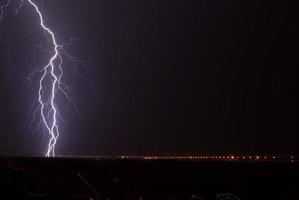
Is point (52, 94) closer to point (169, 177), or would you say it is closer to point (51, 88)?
point (51, 88)

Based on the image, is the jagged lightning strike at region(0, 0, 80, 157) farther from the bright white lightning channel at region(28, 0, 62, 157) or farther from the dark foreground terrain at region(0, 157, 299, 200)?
the dark foreground terrain at region(0, 157, 299, 200)

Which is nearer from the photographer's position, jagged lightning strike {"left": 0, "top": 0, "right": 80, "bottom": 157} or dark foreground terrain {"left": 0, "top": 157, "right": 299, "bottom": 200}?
dark foreground terrain {"left": 0, "top": 157, "right": 299, "bottom": 200}

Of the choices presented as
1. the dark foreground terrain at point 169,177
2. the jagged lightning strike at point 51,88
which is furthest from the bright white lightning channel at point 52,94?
the dark foreground terrain at point 169,177

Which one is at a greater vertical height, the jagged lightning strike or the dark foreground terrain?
the jagged lightning strike

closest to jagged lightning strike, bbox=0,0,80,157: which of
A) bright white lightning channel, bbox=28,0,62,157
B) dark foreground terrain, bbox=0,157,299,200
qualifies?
bright white lightning channel, bbox=28,0,62,157

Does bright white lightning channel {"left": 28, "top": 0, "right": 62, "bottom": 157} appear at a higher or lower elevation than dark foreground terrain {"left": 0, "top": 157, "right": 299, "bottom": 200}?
higher

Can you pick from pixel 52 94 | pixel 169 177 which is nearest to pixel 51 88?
pixel 52 94

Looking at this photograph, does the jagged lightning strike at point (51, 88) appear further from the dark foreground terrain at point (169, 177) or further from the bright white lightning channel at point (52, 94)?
the dark foreground terrain at point (169, 177)
